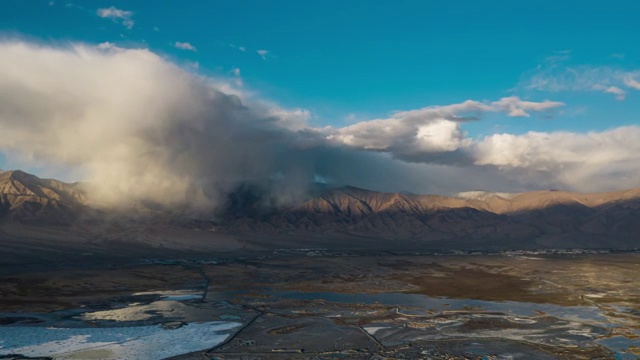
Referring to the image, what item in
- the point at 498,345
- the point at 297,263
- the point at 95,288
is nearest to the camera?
the point at 498,345

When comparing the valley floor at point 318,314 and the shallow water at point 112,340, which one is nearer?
the shallow water at point 112,340

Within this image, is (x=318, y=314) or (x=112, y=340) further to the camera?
(x=318, y=314)

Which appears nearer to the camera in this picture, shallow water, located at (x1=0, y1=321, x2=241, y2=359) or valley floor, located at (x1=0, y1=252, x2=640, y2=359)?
shallow water, located at (x1=0, y1=321, x2=241, y2=359)

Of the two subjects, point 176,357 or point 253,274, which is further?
point 253,274

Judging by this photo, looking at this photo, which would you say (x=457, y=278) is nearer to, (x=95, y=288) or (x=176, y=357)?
(x=95, y=288)

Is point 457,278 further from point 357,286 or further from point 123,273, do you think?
point 123,273

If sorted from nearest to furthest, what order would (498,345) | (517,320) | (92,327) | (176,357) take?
(176,357), (498,345), (92,327), (517,320)

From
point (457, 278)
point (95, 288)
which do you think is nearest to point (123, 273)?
point (95, 288)

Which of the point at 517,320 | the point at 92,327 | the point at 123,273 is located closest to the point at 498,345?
the point at 517,320

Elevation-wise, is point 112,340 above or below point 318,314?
below
